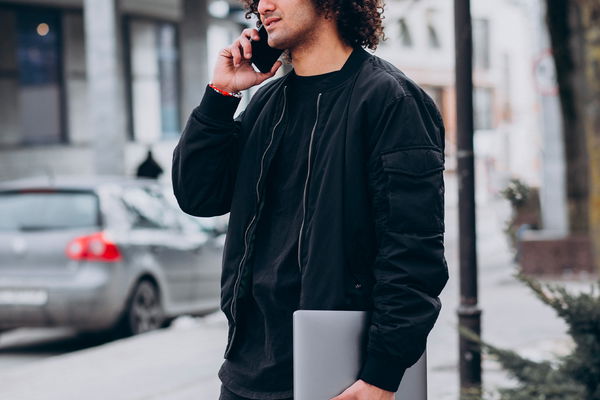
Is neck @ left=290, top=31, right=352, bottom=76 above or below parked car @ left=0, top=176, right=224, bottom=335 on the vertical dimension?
above

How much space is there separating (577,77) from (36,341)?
273 inches

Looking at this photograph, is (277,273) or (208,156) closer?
(277,273)

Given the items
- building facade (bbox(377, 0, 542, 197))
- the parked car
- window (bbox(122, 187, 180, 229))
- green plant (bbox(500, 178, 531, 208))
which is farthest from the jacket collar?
building facade (bbox(377, 0, 542, 197))

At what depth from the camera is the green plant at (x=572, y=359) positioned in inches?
161

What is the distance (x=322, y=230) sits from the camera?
252cm

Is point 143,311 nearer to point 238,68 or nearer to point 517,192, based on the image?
point 517,192

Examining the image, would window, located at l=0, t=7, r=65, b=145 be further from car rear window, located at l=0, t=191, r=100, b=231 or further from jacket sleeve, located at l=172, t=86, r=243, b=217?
jacket sleeve, located at l=172, t=86, r=243, b=217

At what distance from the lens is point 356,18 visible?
2.75m

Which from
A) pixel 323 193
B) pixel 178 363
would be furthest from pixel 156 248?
pixel 323 193

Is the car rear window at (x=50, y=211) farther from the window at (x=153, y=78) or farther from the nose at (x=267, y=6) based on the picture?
the window at (x=153, y=78)

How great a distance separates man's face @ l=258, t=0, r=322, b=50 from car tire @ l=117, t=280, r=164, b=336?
21.2 feet

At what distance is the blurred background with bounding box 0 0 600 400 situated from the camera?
7312 mm

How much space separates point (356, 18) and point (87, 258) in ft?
20.4

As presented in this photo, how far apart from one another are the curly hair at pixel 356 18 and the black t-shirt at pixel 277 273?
0.13 metres
